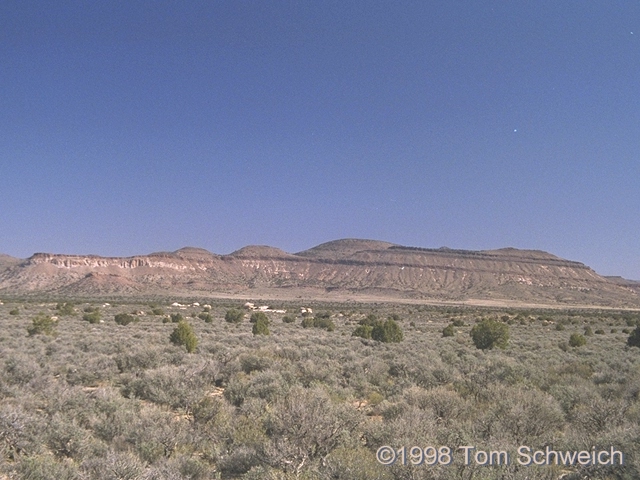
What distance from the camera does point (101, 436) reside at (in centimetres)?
695

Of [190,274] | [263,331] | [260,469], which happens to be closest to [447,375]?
[260,469]

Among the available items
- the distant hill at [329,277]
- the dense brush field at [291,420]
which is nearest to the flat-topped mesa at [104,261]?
the distant hill at [329,277]

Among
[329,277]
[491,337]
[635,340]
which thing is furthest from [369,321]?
[329,277]

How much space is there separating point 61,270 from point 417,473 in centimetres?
16675

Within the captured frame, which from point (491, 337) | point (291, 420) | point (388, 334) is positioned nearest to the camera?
point (291, 420)

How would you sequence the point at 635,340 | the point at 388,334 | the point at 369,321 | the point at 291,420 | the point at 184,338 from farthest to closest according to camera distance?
the point at 369,321, the point at 635,340, the point at 388,334, the point at 184,338, the point at 291,420

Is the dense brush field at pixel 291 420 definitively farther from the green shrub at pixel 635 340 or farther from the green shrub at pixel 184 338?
the green shrub at pixel 635 340

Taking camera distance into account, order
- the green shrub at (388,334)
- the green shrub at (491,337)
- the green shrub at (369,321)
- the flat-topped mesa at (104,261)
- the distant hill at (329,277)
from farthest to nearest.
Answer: the flat-topped mesa at (104,261)
the distant hill at (329,277)
the green shrub at (369,321)
the green shrub at (388,334)
the green shrub at (491,337)

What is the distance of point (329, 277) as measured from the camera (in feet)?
586

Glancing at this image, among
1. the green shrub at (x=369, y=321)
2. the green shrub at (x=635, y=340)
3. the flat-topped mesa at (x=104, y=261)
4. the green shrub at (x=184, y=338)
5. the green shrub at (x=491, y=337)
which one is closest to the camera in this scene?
the green shrub at (x=184, y=338)

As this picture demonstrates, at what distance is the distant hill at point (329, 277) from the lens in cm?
13088

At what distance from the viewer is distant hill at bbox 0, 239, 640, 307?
130875 millimetres

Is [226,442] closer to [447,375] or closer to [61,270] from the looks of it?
[447,375]

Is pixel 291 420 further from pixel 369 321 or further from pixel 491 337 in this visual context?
pixel 369 321
